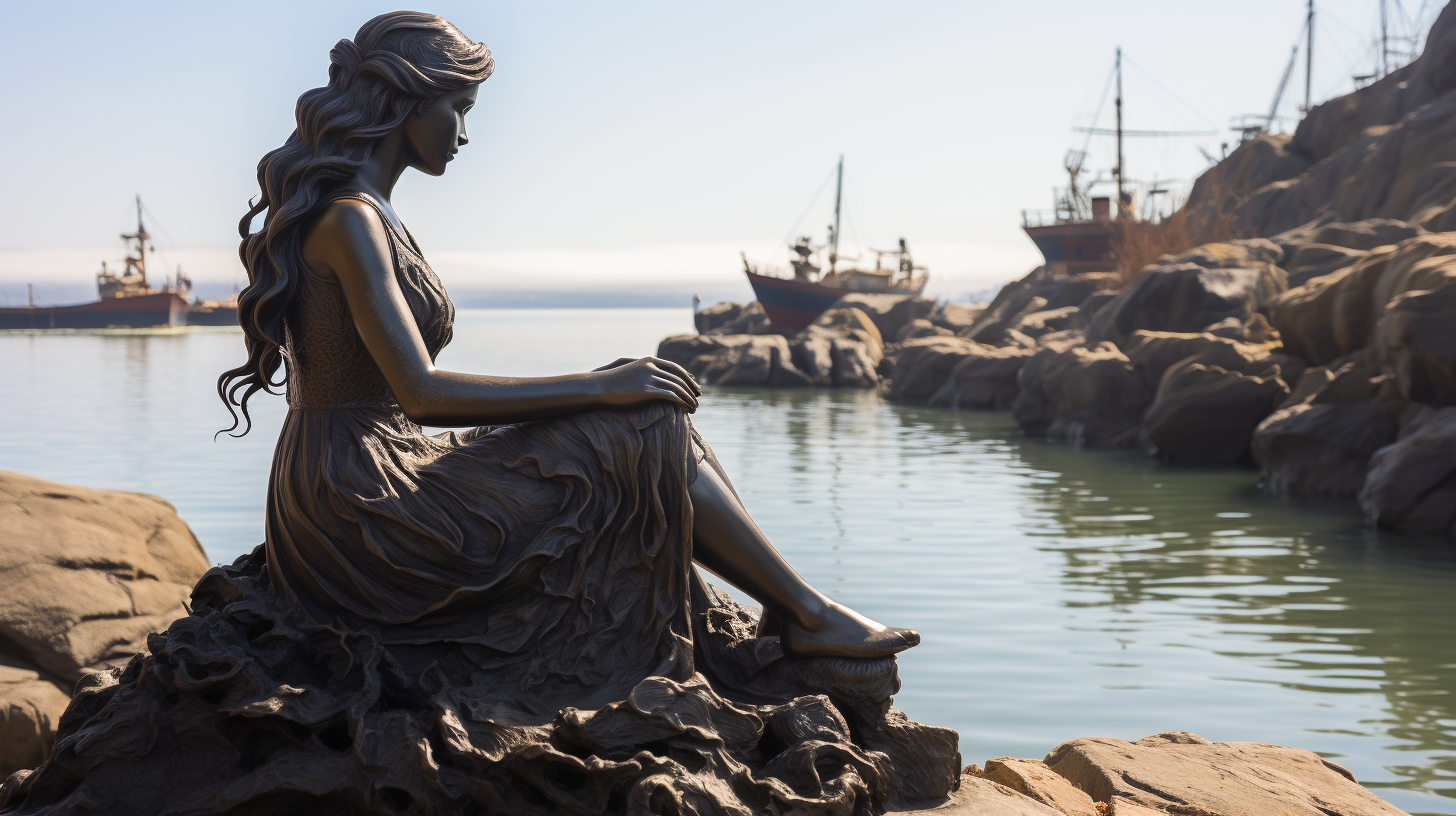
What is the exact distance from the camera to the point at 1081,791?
12.1 feet

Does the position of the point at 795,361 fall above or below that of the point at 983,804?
above

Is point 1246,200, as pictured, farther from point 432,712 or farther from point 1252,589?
point 432,712

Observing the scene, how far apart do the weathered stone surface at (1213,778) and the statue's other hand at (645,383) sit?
1.93 meters

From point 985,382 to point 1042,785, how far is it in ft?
74.4

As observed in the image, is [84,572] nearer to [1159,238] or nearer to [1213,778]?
[1213,778]

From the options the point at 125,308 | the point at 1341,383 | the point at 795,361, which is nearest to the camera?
the point at 1341,383

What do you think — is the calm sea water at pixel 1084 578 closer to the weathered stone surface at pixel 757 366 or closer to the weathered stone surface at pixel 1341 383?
the weathered stone surface at pixel 1341 383

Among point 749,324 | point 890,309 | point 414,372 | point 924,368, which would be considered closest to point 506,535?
point 414,372

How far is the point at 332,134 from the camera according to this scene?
9.56ft

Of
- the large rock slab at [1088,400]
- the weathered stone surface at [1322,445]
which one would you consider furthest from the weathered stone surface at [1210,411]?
the large rock slab at [1088,400]

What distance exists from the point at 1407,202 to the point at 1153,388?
43.0 ft

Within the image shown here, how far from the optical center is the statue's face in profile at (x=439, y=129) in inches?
118

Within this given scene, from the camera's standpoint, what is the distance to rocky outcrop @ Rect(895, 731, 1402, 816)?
340cm

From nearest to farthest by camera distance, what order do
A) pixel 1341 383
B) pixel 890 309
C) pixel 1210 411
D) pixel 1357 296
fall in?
pixel 1341 383
pixel 1357 296
pixel 1210 411
pixel 890 309
